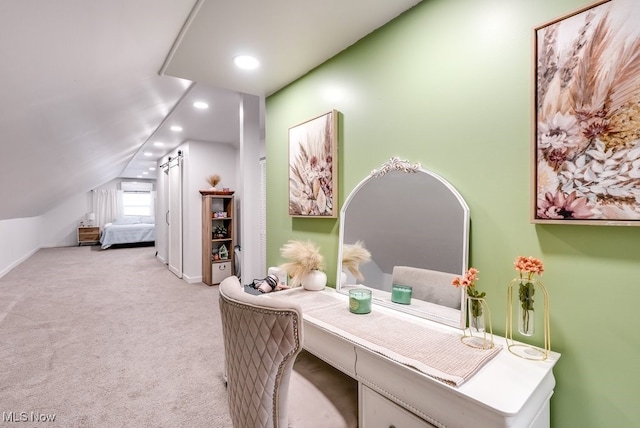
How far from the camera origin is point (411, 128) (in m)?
1.50

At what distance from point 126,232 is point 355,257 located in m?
9.36

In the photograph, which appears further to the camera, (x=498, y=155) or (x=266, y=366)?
(x=498, y=155)

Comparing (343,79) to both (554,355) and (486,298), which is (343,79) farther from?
(554,355)

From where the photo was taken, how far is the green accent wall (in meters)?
0.94

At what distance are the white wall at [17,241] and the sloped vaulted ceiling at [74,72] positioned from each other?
2806mm

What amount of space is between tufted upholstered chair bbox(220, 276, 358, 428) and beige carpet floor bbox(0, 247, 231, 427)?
0.87 meters

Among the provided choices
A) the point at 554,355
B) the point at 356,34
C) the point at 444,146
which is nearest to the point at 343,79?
the point at 356,34

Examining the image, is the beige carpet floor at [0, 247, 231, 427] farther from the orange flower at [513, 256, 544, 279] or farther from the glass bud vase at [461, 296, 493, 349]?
the orange flower at [513, 256, 544, 279]

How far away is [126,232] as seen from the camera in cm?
894

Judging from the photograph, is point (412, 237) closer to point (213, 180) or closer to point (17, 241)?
point (213, 180)

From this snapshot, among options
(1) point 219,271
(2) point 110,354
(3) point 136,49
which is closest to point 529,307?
(3) point 136,49

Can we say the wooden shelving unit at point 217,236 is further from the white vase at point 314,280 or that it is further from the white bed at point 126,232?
the white bed at point 126,232

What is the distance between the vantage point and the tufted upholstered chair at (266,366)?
3.12 feet

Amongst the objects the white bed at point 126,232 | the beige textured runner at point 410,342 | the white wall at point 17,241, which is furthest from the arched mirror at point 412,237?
the white bed at point 126,232
